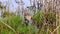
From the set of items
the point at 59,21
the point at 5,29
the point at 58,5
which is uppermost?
the point at 58,5

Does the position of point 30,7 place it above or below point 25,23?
above

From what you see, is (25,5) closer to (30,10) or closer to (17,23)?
(30,10)

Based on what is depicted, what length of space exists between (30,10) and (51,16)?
299mm

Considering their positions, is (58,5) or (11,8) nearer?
(58,5)

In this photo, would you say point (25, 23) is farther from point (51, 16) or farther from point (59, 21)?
point (59, 21)

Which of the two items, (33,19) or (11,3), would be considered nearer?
(33,19)

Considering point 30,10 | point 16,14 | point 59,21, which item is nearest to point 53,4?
point 59,21

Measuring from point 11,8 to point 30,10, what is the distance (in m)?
0.36

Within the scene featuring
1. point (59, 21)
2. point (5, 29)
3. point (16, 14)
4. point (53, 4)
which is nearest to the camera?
point (59, 21)

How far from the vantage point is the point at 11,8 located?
9.87ft

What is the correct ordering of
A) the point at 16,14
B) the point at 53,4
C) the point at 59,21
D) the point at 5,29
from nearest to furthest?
1. the point at 59,21
2. the point at 53,4
3. the point at 5,29
4. the point at 16,14

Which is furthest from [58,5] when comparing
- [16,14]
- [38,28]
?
[16,14]

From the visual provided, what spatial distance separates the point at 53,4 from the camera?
2.37 m

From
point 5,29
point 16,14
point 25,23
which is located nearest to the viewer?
point 5,29
